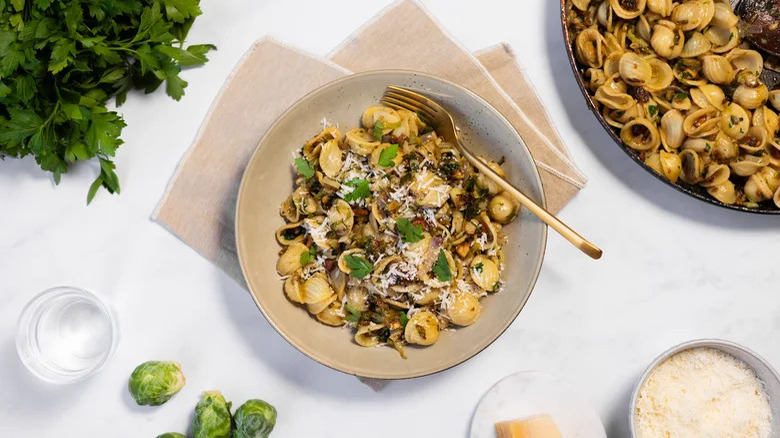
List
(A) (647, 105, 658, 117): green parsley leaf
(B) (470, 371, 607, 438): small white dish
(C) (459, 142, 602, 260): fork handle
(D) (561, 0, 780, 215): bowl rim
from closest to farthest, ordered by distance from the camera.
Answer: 1. (C) (459, 142, 602, 260): fork handle
2. (D) (561, 0, 780, 215): bowl rim
3. (A) (647, 105, 658, 117): green parsley leaf
4. (B) (470, 371, 607, 438): small white dish

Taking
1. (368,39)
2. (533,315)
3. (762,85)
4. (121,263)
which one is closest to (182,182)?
(121,263)

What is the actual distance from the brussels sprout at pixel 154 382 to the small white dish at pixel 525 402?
4.47 ft

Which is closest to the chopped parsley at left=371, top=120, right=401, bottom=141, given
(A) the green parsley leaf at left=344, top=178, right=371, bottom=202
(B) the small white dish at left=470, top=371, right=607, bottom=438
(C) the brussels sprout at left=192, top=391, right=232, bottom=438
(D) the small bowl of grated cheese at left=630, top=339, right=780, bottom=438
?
(A) the green parsley leaf at left=344, top=178, right=371, bottom=202

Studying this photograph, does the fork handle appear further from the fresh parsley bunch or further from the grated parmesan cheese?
Answer: the fresh parsley bunch

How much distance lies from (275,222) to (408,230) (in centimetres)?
62

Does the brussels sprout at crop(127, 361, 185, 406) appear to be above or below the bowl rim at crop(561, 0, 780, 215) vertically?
below

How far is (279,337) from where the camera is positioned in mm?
2996

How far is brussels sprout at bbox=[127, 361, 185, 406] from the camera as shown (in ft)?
9.29

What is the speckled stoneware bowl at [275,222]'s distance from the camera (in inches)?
103

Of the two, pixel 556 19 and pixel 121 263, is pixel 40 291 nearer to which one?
pixel 121 263

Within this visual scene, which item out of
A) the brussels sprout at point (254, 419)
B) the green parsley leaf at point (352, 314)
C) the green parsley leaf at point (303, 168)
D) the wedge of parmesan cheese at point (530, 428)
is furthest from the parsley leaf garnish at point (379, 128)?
the wedge of parmesan cheese at point (530, 428)

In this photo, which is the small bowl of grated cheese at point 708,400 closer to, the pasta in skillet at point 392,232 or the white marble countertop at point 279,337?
the white marble countertop at point 279,337

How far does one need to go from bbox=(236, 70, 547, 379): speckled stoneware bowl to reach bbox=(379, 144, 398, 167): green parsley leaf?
0.94ft

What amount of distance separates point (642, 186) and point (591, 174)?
24cm
